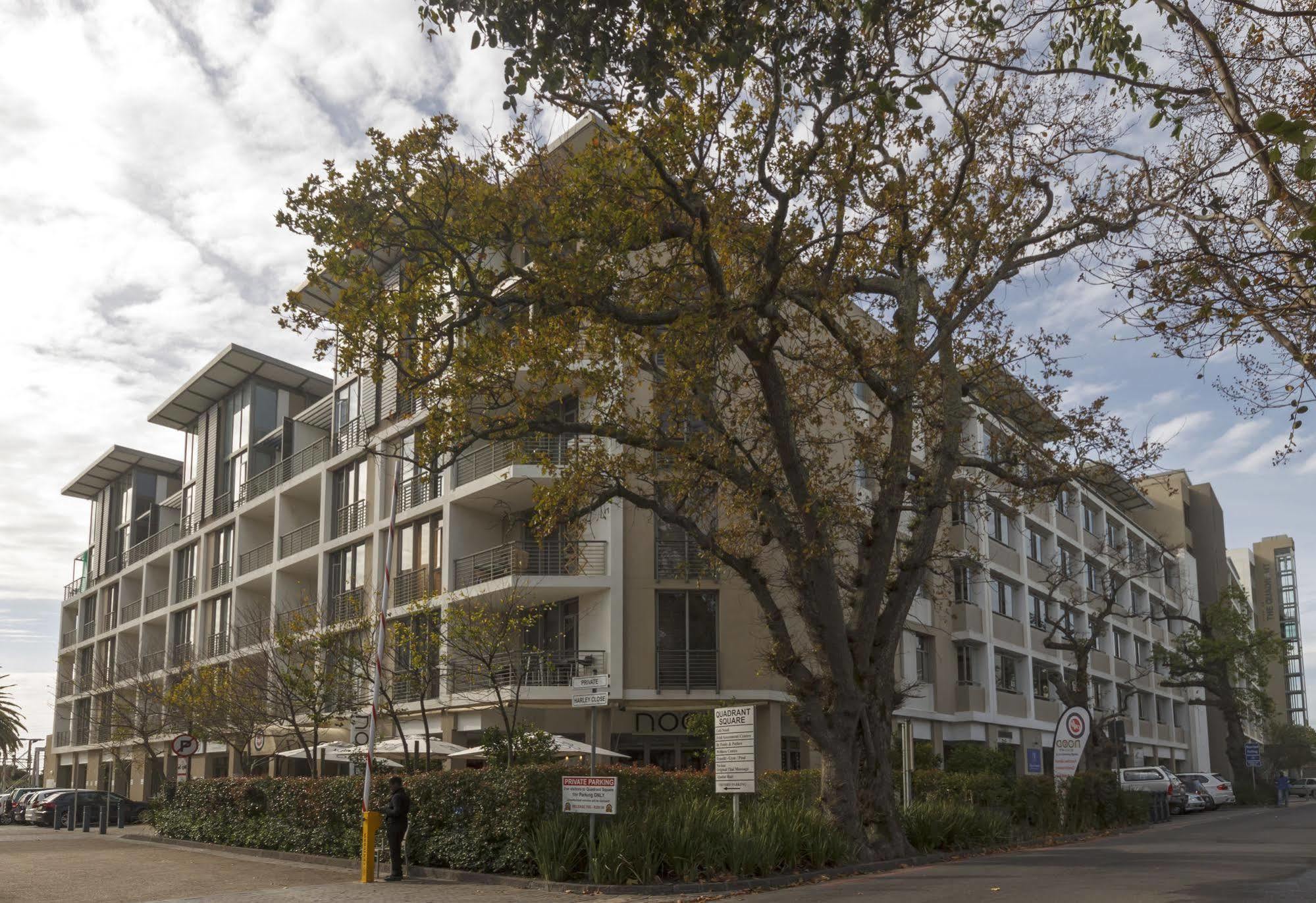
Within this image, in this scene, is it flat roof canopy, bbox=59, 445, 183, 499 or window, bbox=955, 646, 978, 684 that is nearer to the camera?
window, bbox=955, 646, 978, 684

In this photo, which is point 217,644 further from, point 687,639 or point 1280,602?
point 1280,602

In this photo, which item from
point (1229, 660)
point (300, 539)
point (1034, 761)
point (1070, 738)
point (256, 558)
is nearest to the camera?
point (1070, 738)

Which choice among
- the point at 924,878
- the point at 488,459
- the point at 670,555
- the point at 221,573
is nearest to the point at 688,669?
the point at 670,555

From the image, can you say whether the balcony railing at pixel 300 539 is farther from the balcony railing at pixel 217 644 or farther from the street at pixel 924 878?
the street at pixel 924 878

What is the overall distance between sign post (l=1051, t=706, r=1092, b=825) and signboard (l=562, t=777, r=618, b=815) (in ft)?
36.7

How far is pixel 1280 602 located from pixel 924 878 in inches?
6096

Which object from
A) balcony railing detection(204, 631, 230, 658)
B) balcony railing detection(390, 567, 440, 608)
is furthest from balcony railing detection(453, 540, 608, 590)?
balcony railing detection(204, 631, 230, 658)

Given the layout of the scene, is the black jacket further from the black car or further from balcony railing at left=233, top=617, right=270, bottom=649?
the black car

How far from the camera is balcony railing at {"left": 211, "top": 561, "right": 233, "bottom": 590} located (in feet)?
160

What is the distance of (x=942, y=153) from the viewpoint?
17984 millimetres

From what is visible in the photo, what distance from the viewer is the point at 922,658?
4188 cm

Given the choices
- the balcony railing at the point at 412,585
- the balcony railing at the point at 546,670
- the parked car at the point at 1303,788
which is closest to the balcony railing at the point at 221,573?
the balcony railing at the point at 412,585

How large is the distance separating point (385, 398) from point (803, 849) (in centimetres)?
2597

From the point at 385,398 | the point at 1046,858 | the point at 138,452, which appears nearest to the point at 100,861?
the point at 1046,858
